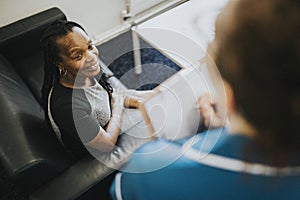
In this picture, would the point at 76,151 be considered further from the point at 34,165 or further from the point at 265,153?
the point at 265,153

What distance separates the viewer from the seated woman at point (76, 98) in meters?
1.16

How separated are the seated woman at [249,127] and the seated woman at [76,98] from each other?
23.6 inches

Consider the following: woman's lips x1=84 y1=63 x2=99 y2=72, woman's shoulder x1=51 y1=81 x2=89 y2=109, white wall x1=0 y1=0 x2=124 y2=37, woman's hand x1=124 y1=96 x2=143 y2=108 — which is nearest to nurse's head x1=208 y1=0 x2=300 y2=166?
woman's shoulder x1=51 y1=81 x2=89 y2=109

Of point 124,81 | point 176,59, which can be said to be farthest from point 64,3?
point 176,59

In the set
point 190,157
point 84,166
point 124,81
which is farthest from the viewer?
point 124,81

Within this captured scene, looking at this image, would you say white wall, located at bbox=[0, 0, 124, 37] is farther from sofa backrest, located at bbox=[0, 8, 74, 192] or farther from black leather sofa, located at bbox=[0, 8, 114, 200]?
black leather sofa, located at bbox=[0, 8, 114, 200]

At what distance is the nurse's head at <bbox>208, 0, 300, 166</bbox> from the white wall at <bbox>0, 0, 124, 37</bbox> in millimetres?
1810

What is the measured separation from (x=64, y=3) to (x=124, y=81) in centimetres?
65

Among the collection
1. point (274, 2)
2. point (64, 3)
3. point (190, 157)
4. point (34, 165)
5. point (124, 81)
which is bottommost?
point (124, 81)

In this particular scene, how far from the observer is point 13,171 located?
1059 millimetres

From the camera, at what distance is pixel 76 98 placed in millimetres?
1179

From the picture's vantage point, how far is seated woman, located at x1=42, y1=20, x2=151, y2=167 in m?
1.16

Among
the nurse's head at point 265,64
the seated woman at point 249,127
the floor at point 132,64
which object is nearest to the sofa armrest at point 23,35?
the floor at point 132,64

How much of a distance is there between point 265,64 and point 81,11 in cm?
198
